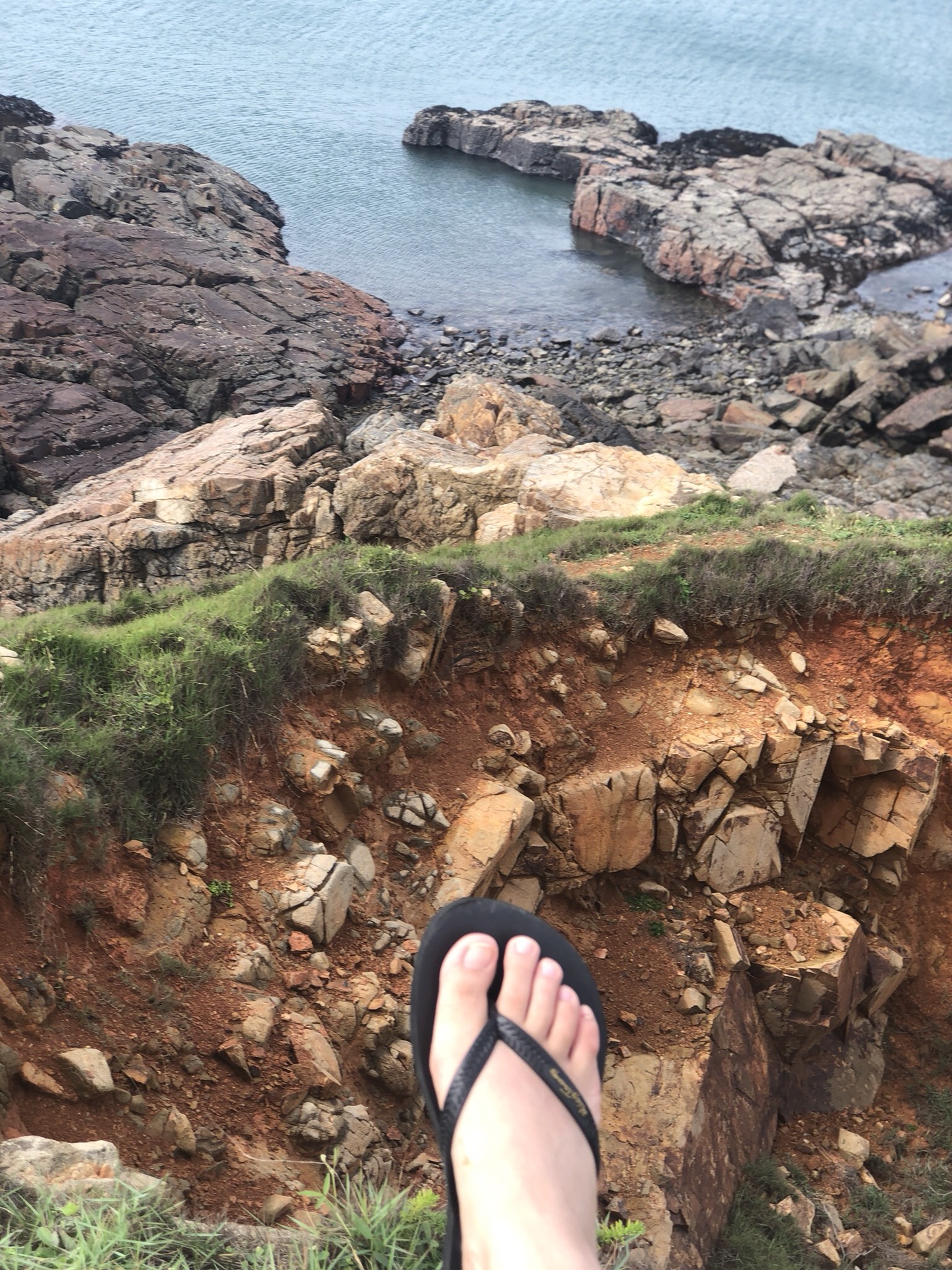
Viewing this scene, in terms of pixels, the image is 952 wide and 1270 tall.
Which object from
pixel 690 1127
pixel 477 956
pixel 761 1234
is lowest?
Result: pixel 761 1234

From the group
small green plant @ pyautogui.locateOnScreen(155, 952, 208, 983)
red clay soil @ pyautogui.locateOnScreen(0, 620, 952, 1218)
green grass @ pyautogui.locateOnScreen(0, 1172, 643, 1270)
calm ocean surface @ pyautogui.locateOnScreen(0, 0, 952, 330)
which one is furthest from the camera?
calm ocean surface @ pyautogui.locateOnScreen(0, 0, 952, 330)

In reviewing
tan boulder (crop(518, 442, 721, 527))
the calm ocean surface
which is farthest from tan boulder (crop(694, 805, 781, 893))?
the calm ocean surface

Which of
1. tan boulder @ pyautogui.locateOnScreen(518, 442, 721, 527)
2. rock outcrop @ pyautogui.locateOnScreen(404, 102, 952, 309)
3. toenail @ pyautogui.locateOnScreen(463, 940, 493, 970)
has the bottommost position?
tan boulder @ pyautogui.locateOnScreen(518, 442, 721, 527)

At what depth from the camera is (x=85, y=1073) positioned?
136 inches

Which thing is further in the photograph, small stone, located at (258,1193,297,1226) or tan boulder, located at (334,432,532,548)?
tan boulder, located at (334,432,532,548)

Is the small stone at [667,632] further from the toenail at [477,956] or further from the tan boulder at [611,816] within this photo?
the toenail at [477,956]

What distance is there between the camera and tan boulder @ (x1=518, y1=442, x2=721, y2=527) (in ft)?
42.5

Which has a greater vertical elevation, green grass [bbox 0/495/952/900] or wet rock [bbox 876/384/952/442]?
green grass [bbox 0/495/952/900]

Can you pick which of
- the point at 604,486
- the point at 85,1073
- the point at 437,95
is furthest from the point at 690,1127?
the point at 437,95

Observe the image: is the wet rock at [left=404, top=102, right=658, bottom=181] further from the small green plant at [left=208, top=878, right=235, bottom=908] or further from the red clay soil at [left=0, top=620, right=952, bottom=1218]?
the small green plant at [left=208, top=878, right=235, bottom=908]

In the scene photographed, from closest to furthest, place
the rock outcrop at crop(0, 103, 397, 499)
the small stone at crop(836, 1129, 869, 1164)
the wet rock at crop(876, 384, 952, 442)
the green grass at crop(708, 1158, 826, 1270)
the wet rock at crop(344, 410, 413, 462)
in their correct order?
the green grass at crop(708, 1158, 826, 1270), the small stone at crop(836, 1129, 869, 1164), the wet rock at crop(344, 410, 413, 462), the rock outcrop at crop(0, 103, 397, 499), the wet rock at crop(876, 384, 952, 442)

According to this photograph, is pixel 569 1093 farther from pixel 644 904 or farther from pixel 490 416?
pixel 490 416

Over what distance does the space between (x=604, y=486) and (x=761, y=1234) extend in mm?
10285

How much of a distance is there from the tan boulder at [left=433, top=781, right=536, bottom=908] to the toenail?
6.65ft
